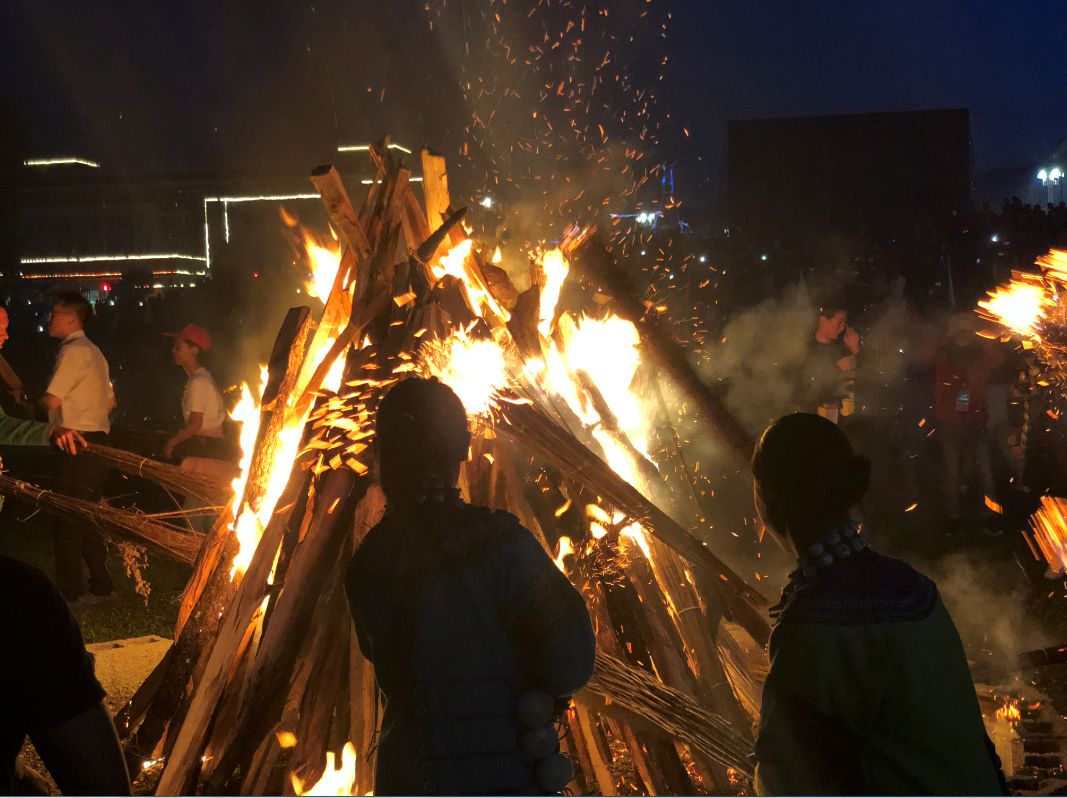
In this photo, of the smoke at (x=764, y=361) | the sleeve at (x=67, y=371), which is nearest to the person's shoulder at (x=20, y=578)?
the sleeve at (x=67, y=371)

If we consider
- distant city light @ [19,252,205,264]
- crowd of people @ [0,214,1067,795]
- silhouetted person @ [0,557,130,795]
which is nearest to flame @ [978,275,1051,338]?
crowd of people @ [0,214,1067,795]

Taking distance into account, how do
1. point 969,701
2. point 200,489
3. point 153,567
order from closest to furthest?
point 969,701
point 200,489
point 153,567

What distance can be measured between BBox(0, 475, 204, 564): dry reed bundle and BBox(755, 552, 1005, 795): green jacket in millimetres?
3667

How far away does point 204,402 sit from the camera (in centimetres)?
796

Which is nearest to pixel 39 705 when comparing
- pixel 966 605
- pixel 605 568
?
pixel 605 568

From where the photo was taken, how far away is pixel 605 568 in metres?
4.18

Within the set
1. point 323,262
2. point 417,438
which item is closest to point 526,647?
point 417,438

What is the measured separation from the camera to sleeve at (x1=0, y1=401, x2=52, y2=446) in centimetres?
529

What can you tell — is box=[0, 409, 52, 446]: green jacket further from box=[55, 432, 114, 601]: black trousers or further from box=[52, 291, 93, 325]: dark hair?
box=[52, 291, 93, 325]: dark hair

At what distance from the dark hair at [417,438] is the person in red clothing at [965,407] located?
783 centimetres

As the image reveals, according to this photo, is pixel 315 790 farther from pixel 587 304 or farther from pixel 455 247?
pixel 587 304

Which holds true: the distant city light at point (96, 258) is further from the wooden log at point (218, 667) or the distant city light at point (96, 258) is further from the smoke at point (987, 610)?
the wooden log at point (218, 667)

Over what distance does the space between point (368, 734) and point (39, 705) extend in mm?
1541

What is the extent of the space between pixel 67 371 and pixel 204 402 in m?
1.05
